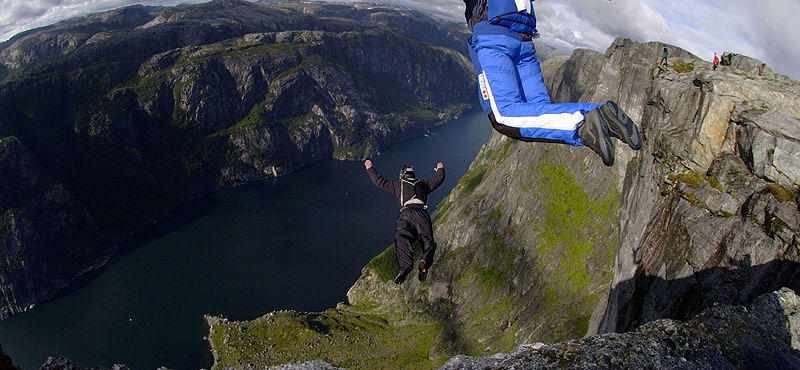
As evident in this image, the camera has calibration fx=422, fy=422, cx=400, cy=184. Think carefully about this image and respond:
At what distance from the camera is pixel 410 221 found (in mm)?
13859

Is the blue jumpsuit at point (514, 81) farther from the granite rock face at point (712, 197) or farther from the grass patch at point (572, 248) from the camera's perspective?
the grass patch at point (572, 248)

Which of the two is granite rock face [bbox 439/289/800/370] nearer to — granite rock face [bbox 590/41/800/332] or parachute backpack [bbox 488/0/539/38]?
granite rock face [bbox 590/41/800/332]

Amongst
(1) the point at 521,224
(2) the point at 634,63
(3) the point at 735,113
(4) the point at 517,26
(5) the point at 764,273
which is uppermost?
(2) the point at 634,63

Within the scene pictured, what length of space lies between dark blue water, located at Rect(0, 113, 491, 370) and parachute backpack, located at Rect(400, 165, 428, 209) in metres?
101

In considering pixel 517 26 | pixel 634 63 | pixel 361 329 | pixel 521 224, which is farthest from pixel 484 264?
pixel 517 26

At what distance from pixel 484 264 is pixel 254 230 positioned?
96.8 metres

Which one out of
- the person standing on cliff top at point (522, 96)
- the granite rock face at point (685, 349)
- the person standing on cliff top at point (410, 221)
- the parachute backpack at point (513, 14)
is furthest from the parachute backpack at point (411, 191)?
the parachute backpack at point (513, 14)

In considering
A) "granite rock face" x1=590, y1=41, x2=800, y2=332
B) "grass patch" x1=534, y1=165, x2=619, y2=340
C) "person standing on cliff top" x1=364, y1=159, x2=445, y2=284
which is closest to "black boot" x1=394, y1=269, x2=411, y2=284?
"person standing on cliff top" x1=364, y1=159, x2=445, y2=284

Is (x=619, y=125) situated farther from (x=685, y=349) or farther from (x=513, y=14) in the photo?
(x=685, y=349)

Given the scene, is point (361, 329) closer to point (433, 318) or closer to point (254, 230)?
point (433, 318)

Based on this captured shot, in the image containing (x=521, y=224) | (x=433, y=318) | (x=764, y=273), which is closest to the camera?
(x=764, y=273)

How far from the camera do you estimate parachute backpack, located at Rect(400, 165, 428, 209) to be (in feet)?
45.6

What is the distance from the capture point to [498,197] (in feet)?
381

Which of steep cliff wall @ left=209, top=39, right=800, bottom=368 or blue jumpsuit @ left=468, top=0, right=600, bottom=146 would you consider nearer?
blue jumpsuit @ left=468, top=0, right=600, bottom=146
